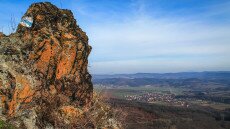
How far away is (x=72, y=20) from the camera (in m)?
15.1

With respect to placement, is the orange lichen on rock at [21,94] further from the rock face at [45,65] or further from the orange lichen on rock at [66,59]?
the orange lichen on rock at [66,59]

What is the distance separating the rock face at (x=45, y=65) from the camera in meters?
11.6

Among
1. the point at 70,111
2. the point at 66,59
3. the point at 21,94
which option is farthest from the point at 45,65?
the point at 70,111

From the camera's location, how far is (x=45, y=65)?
13.0 m

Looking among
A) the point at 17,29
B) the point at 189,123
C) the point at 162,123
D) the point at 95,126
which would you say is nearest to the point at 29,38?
the point at 17,29

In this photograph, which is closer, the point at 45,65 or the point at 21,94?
the point at 21,94

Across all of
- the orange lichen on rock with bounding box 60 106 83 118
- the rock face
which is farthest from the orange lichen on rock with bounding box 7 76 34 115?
the orange lichen on rock with bounding box 60 106 83 118

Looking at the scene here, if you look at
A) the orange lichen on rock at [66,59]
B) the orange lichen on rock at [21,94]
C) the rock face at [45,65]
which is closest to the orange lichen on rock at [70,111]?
the rock face at [45,65]

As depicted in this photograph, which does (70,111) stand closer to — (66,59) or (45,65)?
(45,65)

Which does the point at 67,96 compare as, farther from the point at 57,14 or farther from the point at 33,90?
the point at 57,14

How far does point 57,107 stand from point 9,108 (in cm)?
211

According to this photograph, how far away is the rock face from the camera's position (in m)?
11.6

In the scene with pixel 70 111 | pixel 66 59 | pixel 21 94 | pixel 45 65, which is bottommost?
pixel 70 111

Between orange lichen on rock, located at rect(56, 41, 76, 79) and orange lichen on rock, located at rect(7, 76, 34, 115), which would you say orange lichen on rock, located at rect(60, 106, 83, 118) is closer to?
orange lichen on rock, located at rect(56, 41, 76, 79)
